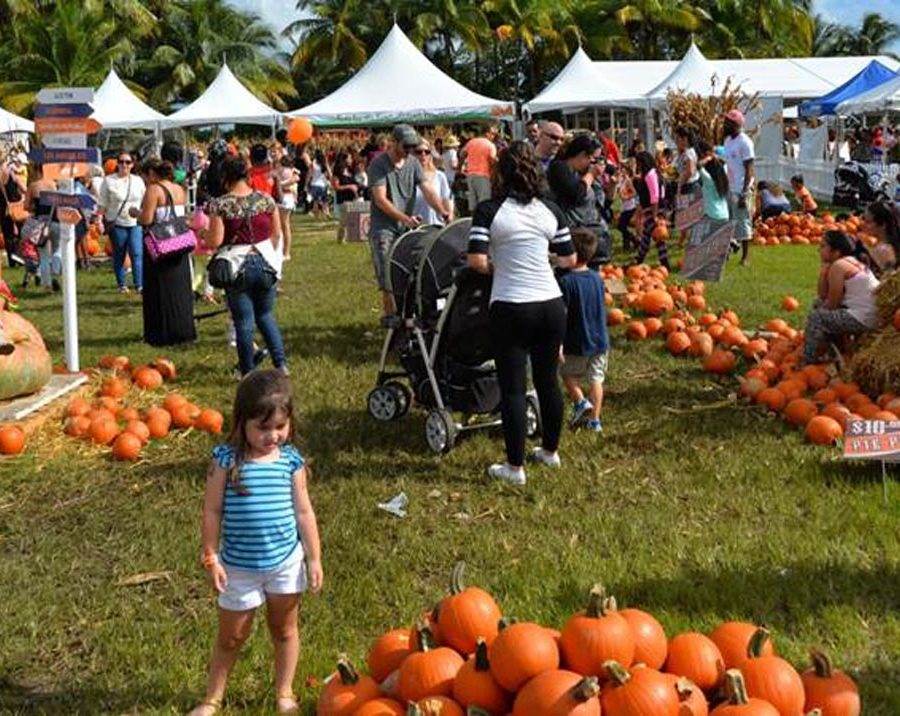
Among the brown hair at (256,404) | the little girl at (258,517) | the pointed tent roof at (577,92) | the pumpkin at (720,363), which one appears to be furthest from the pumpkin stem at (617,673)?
the pointed tent roof at (577,92)

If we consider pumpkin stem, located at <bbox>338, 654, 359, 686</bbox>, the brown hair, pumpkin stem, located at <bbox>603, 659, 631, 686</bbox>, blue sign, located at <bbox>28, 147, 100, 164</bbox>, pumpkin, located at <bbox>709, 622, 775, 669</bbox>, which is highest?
blue sign, located at <bbox>28, 147, 100, 164</bbox>

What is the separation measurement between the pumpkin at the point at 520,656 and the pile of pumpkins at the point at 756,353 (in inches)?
157

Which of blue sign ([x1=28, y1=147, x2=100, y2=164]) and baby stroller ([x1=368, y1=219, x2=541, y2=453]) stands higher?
blue sign ([x1=28, y1=147, x2=100, y2=164])

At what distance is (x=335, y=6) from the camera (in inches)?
2434

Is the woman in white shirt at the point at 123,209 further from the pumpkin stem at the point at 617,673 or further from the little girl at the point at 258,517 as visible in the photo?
the pumpkin stem at the point at 617,673

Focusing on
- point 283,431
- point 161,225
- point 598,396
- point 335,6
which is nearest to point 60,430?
point 161,225

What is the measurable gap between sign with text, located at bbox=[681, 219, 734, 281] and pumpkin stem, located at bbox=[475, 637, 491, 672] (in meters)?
9.10

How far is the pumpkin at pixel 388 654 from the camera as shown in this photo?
340 cm

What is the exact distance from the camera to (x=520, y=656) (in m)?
3.01

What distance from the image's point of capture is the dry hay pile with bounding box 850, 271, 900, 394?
685 centimetres

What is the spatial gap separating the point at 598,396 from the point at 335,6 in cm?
5915

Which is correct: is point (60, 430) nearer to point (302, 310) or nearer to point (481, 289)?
point (481, 289)

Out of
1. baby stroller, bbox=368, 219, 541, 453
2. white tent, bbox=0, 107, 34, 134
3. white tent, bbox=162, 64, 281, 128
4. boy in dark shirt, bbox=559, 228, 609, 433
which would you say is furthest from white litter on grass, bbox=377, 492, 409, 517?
white tent, bbox=0, 107, 34, 134

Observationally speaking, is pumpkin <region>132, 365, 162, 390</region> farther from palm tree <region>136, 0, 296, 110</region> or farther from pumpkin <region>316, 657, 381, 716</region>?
palm tree <region>136, 0, 296, 110</region>
